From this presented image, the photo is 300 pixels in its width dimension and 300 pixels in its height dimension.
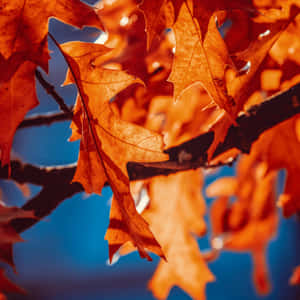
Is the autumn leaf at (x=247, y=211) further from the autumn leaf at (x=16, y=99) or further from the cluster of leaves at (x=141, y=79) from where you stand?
the autumn leaf at (x=16, y=99)

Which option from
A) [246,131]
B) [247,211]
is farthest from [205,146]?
[247,211]

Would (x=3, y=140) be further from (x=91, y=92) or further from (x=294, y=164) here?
(x=294, y=164)

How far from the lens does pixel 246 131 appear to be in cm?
81

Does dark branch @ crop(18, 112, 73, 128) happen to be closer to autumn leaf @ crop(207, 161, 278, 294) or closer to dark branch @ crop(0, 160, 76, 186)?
dark branch @ crop(0, 160, 76, 186)

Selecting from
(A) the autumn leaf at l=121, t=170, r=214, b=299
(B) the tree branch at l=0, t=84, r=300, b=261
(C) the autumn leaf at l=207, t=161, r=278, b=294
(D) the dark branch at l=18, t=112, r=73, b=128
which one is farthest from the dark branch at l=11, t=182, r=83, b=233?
(C) the autumn leaf at l=207, t=161, r=278, b=294

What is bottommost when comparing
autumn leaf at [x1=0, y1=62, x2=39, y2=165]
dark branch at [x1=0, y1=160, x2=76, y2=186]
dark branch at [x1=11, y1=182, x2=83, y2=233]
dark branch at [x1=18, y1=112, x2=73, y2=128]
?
dark branch at [x1=11, y1=182, x2=83, y2=233]

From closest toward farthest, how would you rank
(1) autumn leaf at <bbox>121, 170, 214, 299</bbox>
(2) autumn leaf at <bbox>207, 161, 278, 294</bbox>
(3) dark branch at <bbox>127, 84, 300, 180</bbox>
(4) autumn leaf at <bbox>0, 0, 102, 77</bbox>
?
(4) autumn leaf at <bbox>0, 0, 102, 77</bbox> < (3) dark branch at <bbox>127, 84, 300, 180</bbox> < (1) autumn leaf at <bbox>121, 170, 214, 299</bbox> < (2) autumn leaf at <bbox>207, 161, 278, 294</bbox>

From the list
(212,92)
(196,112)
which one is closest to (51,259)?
(196,112)

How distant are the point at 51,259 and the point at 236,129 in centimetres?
983

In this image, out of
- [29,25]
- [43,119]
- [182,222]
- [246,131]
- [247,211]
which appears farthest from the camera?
[247,211]

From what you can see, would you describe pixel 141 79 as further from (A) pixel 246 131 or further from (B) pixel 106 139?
(A) pixel 246 131

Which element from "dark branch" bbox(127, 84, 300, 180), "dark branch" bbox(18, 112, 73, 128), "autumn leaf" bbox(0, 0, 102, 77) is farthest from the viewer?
"dark branch" bbox(18, 112, 73, 128)

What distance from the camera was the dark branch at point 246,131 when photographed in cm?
81

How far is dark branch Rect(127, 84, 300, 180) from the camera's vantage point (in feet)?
2.66
